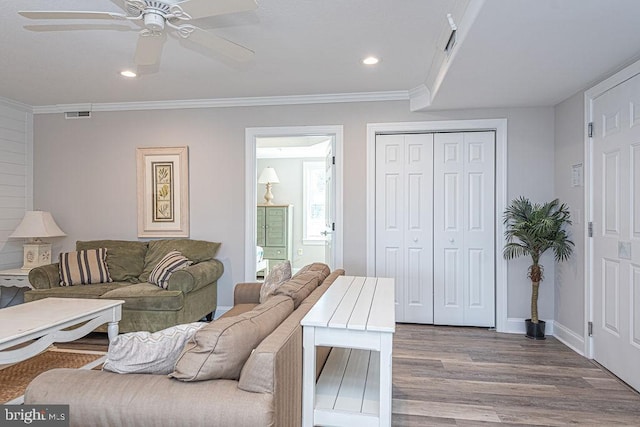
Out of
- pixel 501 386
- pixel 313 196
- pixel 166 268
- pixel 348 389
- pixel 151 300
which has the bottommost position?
pixel 501 386

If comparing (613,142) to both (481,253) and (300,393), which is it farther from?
(300,393)

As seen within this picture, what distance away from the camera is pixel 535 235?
352 centimetres

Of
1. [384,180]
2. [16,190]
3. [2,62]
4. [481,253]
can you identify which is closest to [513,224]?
[481,253]

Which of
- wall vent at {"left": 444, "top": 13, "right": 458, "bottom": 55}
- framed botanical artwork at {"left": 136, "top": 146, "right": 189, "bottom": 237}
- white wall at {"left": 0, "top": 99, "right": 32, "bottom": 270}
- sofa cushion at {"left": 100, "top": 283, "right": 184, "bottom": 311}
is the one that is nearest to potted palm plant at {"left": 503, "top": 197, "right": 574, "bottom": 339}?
wall vent at {"left": 444, "top": 13, "right": 458, "bottom": 55}

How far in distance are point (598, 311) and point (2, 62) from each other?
541 centimetres

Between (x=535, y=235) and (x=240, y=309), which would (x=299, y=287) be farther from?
(x=535, y=235)

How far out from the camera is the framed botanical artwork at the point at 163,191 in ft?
14.6

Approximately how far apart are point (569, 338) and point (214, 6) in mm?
3910

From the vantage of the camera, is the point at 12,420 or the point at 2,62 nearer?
the point at 12,420

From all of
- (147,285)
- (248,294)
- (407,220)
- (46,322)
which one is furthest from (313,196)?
(46,322)

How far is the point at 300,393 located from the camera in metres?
1.70

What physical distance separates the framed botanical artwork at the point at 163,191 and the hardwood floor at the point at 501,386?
2815 millimetres

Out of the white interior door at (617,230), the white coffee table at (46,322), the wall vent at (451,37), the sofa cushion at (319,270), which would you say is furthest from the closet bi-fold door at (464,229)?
the white coffee table at (46,322)

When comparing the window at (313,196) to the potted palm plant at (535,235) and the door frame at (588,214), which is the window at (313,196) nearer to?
the potted palm plant at (535,235)
